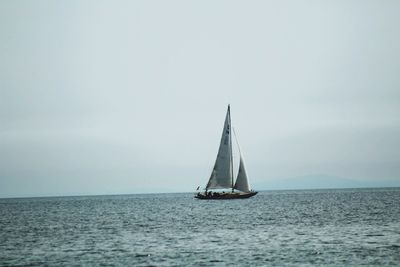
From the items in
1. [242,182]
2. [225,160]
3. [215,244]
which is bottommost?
[215,244]

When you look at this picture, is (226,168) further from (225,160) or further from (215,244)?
(215,244)

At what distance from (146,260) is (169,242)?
11.4 metres

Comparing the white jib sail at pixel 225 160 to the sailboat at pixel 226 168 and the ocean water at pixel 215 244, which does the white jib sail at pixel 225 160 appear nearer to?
the sailboat at pixel 226 168

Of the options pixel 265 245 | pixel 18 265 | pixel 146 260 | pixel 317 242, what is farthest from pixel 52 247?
pixel 317 242

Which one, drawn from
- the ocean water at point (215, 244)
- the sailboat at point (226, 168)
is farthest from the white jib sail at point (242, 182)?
the ocean water at point (215, 244)

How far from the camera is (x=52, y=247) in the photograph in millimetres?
54594

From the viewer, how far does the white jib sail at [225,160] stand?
126 metres

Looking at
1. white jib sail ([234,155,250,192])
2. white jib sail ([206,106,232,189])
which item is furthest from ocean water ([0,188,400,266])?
white jib sail ([234,155,250,192])

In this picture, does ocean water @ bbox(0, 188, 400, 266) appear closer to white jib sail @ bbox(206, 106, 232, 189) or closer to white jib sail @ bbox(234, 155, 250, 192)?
white jib sail @ bbox(206, 106, 232, 189)

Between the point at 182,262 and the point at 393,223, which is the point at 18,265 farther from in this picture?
the point at 393,223

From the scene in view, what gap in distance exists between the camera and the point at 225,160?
126m

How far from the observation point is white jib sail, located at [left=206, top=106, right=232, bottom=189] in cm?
12600

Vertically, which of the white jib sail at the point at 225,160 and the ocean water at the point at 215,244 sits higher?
the white jib sail at the point at 225,160

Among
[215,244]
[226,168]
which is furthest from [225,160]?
[215,244]
